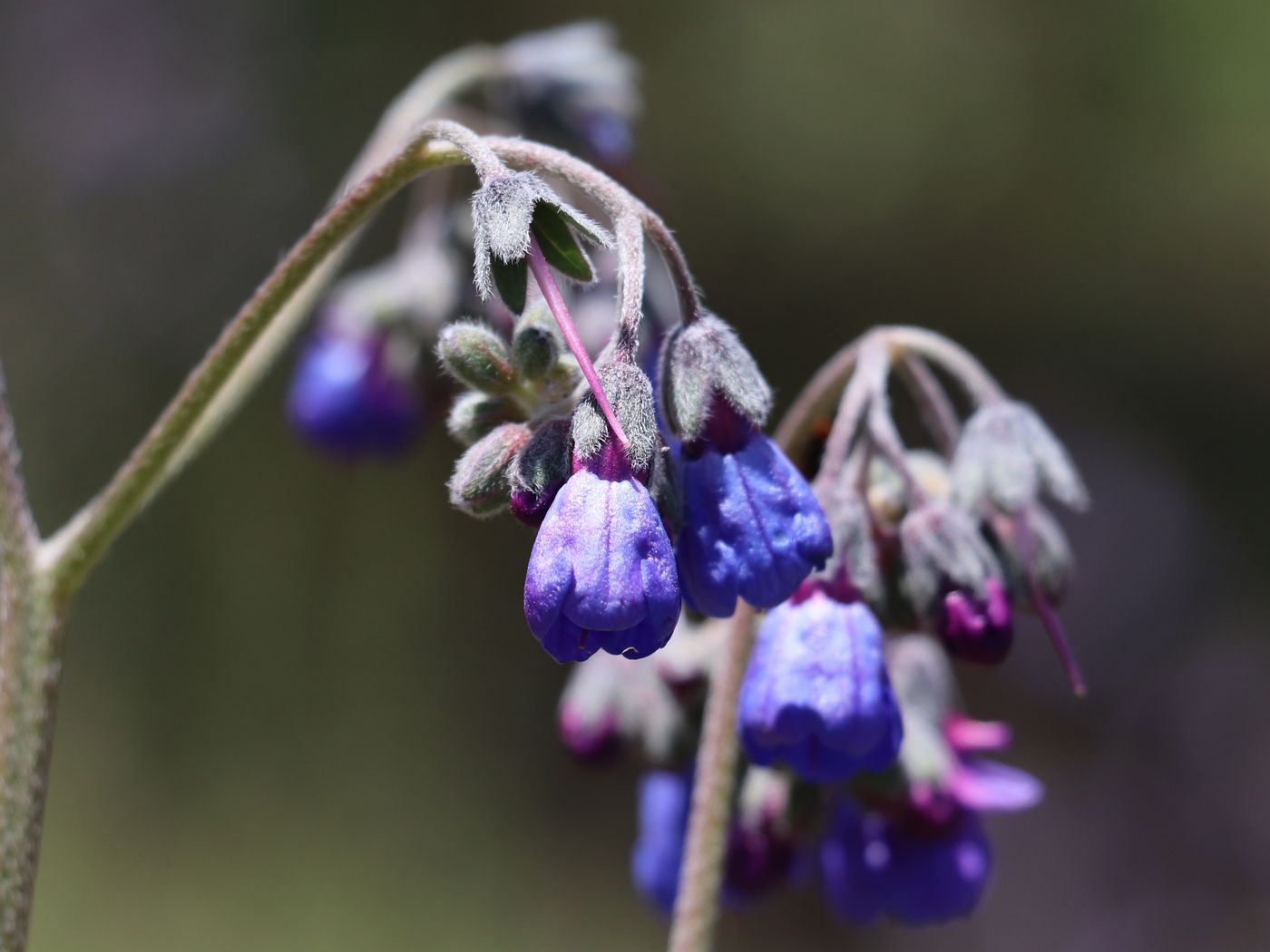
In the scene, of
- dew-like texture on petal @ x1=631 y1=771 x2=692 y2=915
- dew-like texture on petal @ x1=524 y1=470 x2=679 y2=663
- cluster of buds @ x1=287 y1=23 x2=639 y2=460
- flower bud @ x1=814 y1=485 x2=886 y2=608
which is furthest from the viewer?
cluster of buds @ x1=287 y1=23 x2=639 y2=460

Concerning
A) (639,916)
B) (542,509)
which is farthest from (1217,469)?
(542,509)

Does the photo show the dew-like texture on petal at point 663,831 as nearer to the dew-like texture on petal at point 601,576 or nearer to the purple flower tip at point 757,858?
the purple flower tip at point 757,858

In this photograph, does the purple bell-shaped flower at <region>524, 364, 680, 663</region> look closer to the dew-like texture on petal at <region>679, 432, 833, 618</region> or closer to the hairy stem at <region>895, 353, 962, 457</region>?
the dew-like texture on petal at <region>679, 432, 833, 618</region>

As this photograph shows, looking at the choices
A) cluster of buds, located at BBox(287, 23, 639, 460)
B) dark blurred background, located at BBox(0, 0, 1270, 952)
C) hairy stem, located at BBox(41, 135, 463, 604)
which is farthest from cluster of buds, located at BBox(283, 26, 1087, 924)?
dark blurred background, located at BBox(0, 0, 1270, 952)

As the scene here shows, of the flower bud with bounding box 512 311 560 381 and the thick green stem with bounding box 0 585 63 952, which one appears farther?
the thick green stem with bounding box 0 585 63 952

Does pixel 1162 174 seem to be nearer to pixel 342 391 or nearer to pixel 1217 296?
pixel 1217 296

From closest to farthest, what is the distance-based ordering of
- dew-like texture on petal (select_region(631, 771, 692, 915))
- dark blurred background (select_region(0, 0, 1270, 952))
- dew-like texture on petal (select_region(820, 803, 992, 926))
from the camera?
dew-like texture on petal (select_region(820, 803, 992, 926)) < dew-like texture on petal (select_region(631, 771, 692, 915)) < dark blurred background (select_region(0, 0, 1270, 952))

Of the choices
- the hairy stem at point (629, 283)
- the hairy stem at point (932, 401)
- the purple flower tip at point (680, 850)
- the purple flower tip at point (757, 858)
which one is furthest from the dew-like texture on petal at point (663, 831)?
the hairy stem at point (629, 283)
